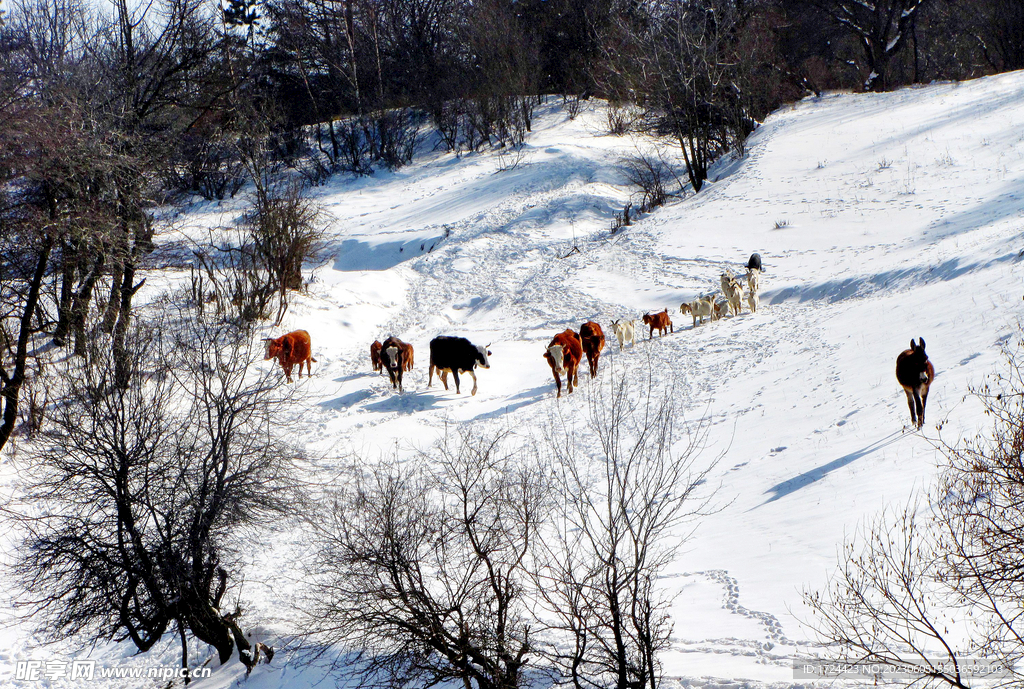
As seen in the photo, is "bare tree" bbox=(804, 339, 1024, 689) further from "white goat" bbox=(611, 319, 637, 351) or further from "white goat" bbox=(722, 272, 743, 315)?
"white goat" bbox=(722, 272, 743, 315)

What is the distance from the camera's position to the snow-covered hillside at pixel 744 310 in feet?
33.2

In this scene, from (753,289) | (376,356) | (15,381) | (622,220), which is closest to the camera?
(15,381)

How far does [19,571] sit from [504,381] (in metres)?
10.7

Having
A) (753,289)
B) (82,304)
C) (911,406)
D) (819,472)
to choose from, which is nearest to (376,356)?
(82,304)

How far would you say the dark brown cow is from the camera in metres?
17.7

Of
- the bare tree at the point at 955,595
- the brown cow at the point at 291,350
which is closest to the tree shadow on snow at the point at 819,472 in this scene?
the bare tree at the point at 955,595

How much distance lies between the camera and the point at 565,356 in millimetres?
17188

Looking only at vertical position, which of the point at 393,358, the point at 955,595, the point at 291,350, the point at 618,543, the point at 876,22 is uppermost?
the point at 876,22

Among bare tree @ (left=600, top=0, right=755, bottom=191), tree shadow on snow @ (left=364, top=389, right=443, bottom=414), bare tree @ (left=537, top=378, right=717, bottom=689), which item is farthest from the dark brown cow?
bare tree @ (left=600, top=0, right=755, bottom=191)

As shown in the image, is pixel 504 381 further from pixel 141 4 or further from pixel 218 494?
pixel 141 4

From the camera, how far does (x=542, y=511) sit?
37.5 ft

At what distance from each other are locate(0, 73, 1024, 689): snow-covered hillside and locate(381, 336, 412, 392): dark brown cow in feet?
1.51

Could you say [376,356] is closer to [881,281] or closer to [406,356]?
[406,356]

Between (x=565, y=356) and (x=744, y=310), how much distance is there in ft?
22.3
